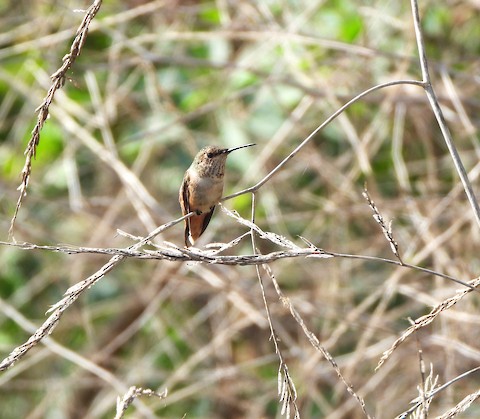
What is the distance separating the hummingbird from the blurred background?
28 cm

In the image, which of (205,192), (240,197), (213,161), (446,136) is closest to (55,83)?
(446,136)

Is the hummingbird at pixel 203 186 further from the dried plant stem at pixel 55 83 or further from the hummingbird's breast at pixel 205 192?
the dried plant stem at pixel 55 83

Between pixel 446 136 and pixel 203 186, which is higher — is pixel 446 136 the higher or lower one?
the lower one

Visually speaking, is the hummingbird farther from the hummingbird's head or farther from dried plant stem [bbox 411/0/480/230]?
dried plant stem [bbox 411/0/480/230]

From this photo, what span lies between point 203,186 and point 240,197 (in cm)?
194

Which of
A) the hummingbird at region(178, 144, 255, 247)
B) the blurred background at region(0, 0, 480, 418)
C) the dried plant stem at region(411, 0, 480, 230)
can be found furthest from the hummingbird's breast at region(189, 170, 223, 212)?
the dried plant stem at region(411, 0, 480, 230)

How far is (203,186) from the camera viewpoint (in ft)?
12.7

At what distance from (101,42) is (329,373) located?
10.8 ft

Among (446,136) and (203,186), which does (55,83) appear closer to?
(446,136)

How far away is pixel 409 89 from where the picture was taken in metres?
4.98

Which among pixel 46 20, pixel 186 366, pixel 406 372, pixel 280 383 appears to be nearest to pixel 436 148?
pixel 406 372

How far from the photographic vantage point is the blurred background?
15.7 feet

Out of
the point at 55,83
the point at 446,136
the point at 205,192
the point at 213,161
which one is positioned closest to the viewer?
the point at 55,83

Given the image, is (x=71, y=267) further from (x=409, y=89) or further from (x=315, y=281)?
(x=409, y=89)
